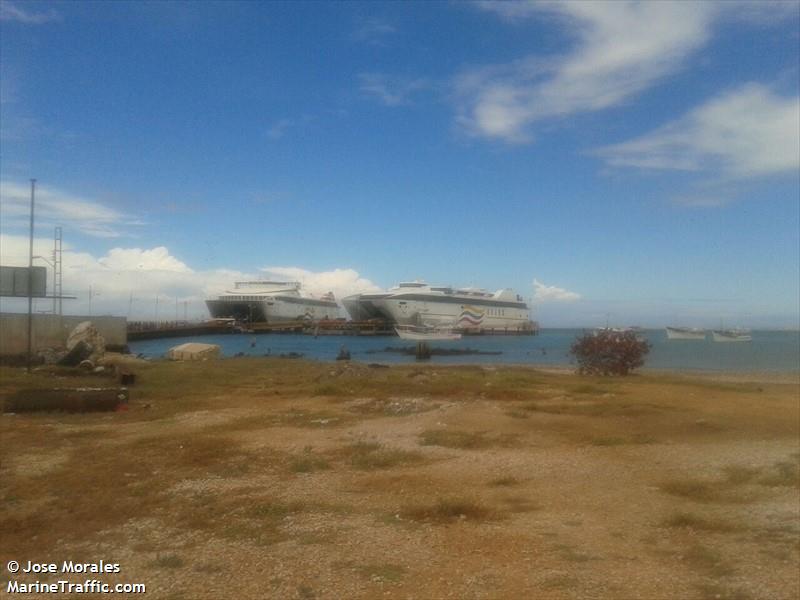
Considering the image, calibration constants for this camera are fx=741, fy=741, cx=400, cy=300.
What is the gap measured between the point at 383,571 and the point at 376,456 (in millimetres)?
4512

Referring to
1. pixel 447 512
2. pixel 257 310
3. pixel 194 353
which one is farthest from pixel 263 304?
pixel 447 512

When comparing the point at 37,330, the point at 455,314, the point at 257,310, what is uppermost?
the point at 257,310

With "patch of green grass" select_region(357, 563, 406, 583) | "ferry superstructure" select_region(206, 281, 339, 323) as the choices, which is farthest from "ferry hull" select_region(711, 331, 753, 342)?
"patch of green grass" select_region(357, 563, 406, 583)

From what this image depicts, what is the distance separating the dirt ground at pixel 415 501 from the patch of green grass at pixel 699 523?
26 millimetres

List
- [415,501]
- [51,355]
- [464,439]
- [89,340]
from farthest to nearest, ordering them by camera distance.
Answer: [89,340] → [51,355] → [464,439] → [415,501]

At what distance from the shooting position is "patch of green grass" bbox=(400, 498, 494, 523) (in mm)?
7402

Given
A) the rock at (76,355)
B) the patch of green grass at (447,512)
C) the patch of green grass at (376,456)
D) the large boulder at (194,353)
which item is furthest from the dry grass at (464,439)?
the large boulder at (194,353)

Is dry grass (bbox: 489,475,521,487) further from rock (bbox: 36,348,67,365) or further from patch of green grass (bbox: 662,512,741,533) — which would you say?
rock (bbox: 36,348,67,365)

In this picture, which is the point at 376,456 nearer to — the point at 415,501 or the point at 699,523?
the point at 415,501

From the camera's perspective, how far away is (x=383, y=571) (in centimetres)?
593

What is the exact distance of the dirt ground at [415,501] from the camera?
5855mm

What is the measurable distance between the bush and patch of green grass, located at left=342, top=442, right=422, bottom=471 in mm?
18982

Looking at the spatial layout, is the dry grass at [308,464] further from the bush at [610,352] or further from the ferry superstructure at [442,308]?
the ferry superstructure at [442,308]

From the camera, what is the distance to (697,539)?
269 inches
